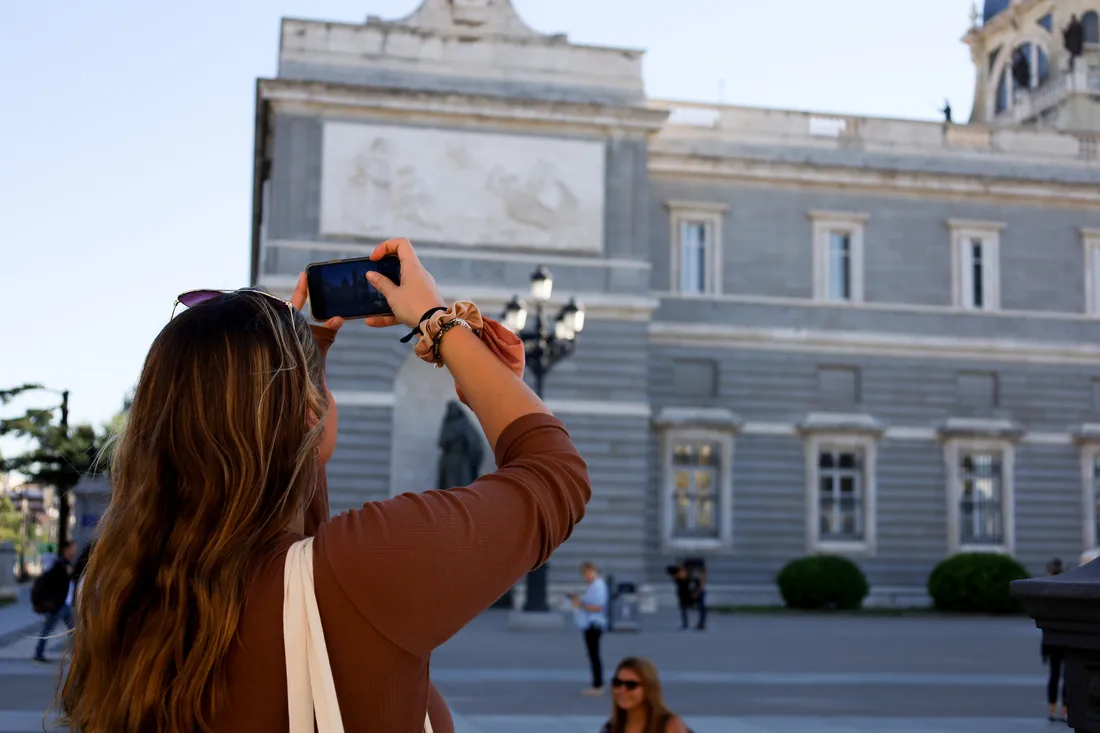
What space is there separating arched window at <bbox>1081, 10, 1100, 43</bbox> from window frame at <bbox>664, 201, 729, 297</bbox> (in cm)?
1809

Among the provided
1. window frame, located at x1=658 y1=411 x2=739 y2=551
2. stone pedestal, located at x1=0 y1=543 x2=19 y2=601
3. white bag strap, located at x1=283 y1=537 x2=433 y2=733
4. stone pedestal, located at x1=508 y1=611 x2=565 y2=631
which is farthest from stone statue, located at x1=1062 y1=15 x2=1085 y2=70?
white bag strap, located at x1=283 y1=537 x2=433 y2=733

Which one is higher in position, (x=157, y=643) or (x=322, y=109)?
(x=322, y=109)

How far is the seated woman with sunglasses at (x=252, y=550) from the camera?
1854 mm

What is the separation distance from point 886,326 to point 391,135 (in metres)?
14.1

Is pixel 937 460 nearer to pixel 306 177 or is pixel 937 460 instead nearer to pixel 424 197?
pixel 424 197

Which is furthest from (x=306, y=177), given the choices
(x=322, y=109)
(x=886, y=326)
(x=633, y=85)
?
(x=886, y=326)

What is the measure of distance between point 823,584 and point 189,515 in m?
30.4

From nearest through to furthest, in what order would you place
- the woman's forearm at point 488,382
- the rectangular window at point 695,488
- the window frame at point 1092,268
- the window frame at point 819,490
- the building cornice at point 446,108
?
the woman's forearm at point 488,382, the building cornice at point 446,108, the rectangular window at point 695,488, the window frame at point 819,490, the window frame at point 1092,268

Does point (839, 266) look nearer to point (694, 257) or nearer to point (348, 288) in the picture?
point (694, 257)

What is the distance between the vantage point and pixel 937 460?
34.6 m

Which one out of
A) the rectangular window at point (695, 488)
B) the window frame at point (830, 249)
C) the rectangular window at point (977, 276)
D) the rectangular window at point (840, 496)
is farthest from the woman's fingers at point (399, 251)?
the rectangular window at point (977, 276)

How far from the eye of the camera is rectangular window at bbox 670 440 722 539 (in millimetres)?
33000

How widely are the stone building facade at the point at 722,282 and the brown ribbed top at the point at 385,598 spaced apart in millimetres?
27679

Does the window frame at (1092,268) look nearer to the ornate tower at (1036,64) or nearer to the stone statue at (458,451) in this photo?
the ornate tower at (1036,64)
